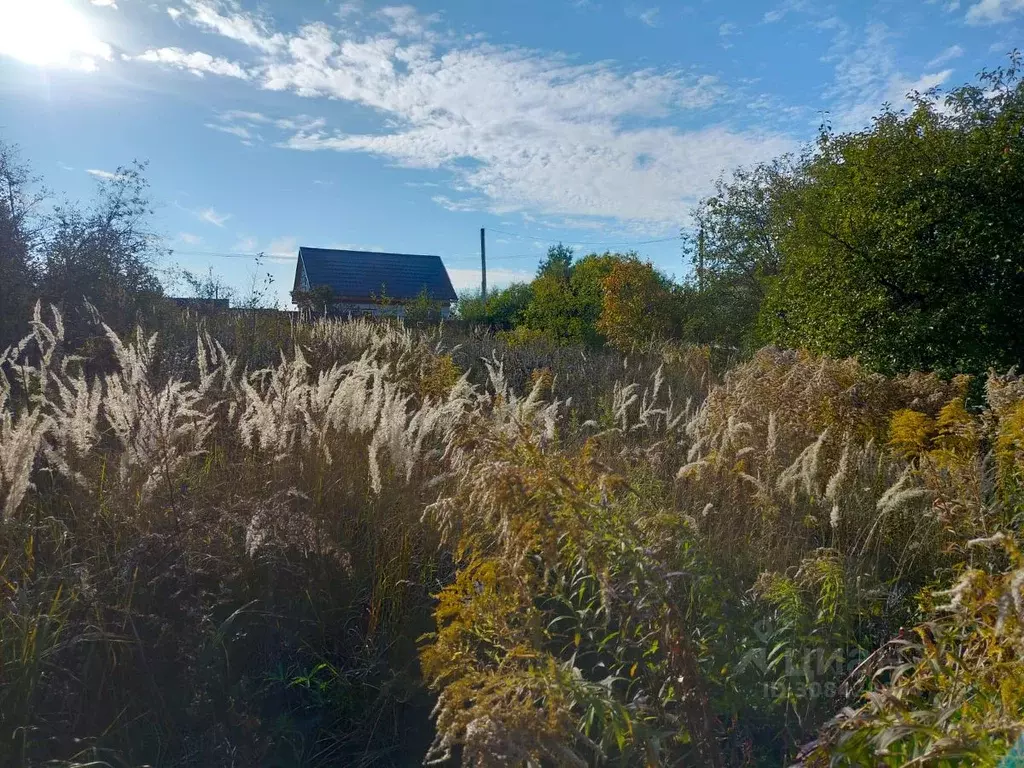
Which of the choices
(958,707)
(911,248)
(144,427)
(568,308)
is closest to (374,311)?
(568,308)

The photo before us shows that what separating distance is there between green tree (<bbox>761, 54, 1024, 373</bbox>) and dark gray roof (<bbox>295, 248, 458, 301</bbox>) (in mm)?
28648

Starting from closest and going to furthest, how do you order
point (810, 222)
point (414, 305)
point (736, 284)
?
point (810, 222) < point (414, 305) < point (736, 284)

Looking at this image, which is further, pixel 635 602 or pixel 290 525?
pixel 290 525

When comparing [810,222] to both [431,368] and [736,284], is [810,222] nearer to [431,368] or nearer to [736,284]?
[431,368]

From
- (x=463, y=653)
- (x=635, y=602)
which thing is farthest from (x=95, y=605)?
(x=635, y=602)

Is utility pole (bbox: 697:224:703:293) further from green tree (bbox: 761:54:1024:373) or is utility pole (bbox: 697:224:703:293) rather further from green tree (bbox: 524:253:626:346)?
green tree (bbox: 761:54:1024:373)

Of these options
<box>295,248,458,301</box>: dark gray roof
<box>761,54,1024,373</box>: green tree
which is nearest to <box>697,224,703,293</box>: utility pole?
<box>761,54,1024,373</box>: green tree

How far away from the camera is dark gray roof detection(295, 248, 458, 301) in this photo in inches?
1473

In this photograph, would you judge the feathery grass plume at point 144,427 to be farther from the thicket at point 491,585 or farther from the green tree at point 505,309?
the green tree at point 505,309

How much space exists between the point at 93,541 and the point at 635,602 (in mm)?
2262

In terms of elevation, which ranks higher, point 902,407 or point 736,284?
point 736,284

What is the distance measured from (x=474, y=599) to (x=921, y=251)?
7476 mm

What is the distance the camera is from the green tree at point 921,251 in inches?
301

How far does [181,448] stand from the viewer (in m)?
3.65
